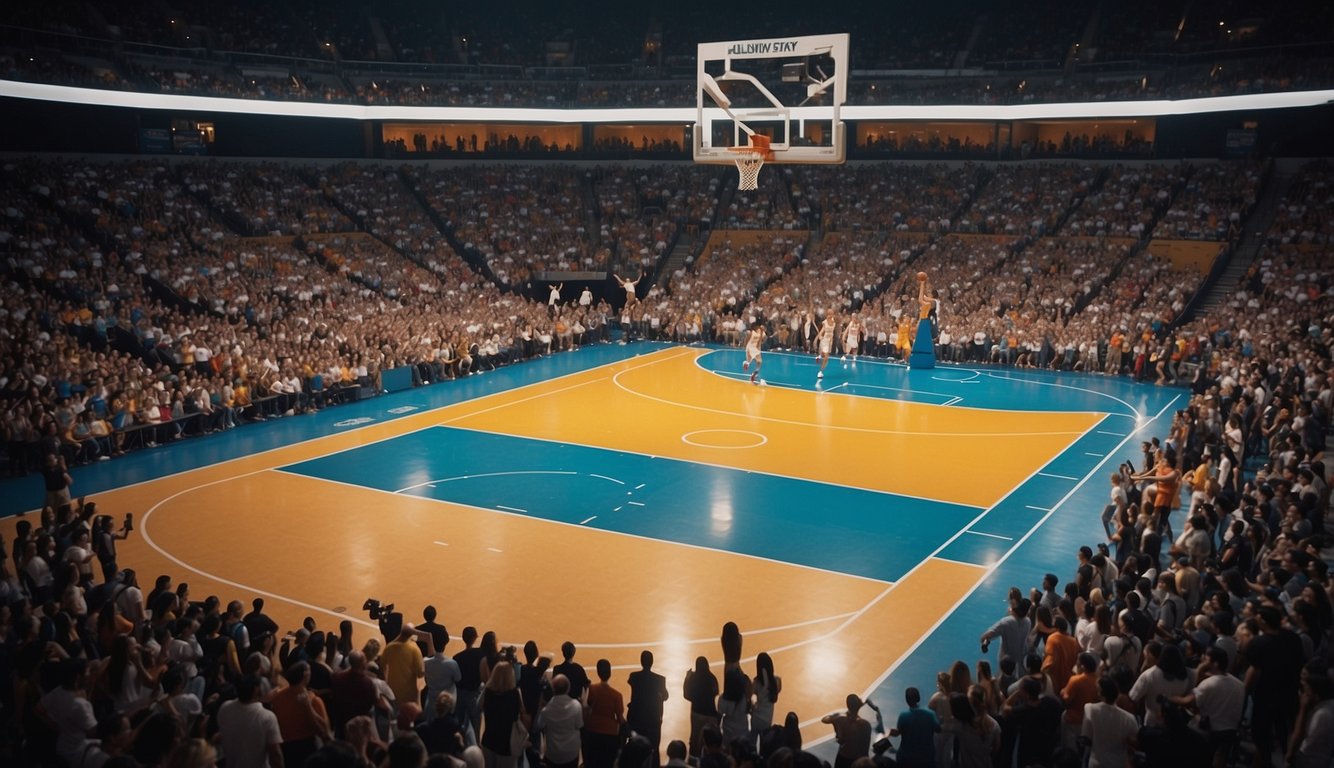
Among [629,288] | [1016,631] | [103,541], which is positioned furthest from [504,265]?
[1016,631]

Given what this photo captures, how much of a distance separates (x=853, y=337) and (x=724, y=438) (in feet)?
36.2

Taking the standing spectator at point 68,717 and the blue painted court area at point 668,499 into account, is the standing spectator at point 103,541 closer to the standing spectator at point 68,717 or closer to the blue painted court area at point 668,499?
the blue painted court area at point 668,499

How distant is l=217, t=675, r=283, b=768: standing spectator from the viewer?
21.6 ft

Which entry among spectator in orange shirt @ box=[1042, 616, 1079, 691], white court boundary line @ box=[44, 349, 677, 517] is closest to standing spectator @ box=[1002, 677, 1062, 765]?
spectator in orange shirt @ box=[1042, 616, 1079, 691]

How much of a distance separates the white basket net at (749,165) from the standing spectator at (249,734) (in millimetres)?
18127

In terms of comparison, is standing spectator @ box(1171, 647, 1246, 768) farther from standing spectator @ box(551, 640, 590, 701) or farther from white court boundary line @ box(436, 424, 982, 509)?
white court boundary line @ box(436, 424, 982, 509)

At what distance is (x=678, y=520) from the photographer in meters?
16.5

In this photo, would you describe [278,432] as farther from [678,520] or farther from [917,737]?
[917,737]

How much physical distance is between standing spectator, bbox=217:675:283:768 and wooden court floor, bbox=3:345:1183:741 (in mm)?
4300

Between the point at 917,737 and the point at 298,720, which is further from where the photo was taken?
the point at 917,737

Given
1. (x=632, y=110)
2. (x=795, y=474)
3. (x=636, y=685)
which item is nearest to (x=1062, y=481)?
(x=795, y=474)

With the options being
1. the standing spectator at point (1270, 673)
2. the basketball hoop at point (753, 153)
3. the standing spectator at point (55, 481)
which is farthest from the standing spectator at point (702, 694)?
the basketball hoop at point (753, 153)

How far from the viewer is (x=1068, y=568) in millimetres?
14266

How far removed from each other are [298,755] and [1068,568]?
10.7 m
